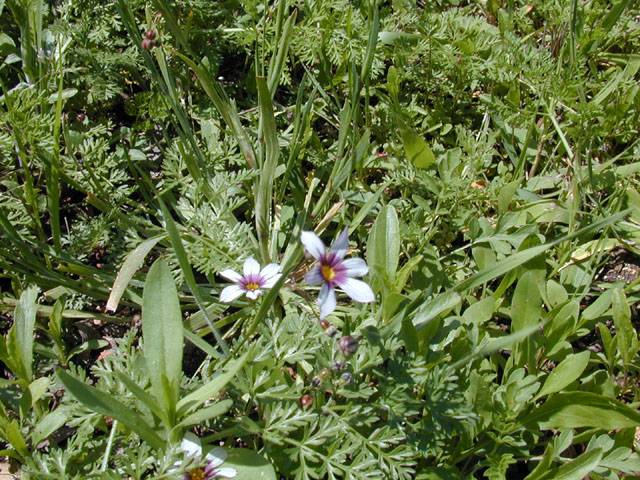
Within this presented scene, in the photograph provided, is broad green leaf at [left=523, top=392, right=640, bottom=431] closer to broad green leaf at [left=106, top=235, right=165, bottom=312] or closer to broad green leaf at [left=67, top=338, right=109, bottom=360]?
broad green leaf at [left=106, top=235, right=165, bottom=312]

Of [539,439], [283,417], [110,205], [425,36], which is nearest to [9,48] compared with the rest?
[110,205]

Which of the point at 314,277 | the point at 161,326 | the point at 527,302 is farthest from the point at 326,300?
the point at 527,302

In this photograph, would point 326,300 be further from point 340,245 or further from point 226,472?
point 226,472

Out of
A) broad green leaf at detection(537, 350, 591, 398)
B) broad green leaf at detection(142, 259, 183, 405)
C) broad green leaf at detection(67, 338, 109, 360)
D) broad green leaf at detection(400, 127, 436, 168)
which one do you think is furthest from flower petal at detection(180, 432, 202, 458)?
broad green leaf at detection(400, 127, 436, 168)

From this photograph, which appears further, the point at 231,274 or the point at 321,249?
the point at 231,274

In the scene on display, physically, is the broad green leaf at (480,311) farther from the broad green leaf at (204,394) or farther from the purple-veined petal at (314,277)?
the broad green leaf at (204,394)

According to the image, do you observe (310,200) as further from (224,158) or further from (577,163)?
(577,163)
